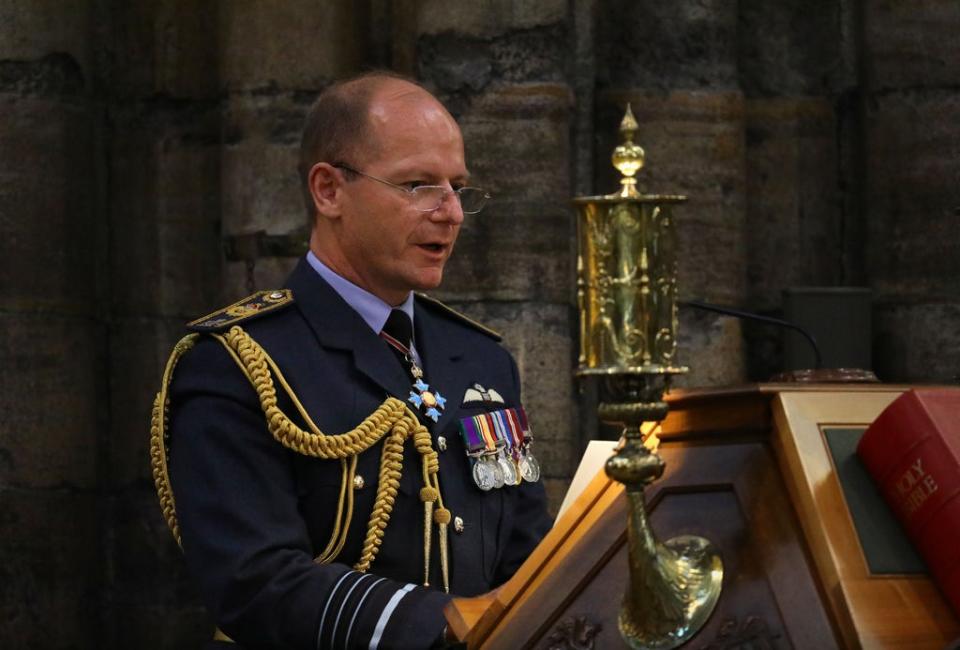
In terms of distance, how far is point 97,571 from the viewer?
4.51m

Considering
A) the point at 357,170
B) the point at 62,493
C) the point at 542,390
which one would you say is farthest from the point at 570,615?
the point at 62,493

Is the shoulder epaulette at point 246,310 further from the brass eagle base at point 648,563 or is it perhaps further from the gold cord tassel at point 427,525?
the brass eagle base at point 648,563

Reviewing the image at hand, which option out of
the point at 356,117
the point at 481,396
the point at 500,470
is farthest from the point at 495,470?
the point at 356,117

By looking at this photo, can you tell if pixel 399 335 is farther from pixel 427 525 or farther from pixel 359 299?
pixel 427 525

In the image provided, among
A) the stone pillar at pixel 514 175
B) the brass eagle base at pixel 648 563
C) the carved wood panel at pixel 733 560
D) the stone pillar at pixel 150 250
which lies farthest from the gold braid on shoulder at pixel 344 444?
the stone pillar at pixel 150 250

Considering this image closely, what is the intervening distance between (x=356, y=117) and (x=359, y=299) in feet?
0.86

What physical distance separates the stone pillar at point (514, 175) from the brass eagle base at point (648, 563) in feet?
7.50

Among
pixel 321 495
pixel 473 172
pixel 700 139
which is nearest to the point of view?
pixel 321 495

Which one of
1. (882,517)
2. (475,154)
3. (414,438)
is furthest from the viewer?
(475,154)

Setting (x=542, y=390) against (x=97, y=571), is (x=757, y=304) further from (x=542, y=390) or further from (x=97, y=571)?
(x=97, y=571)

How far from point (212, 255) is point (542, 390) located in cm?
84

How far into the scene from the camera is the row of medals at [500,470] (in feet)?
9.65

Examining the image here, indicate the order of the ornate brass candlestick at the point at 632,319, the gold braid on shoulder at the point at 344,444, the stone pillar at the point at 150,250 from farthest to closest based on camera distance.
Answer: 1. the stone pillar at the point at 150,250
2. the gold braid on shoulder at the point at 344,444
3. the ornate brass candlestick at the point at 632,319

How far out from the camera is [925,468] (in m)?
1.98
